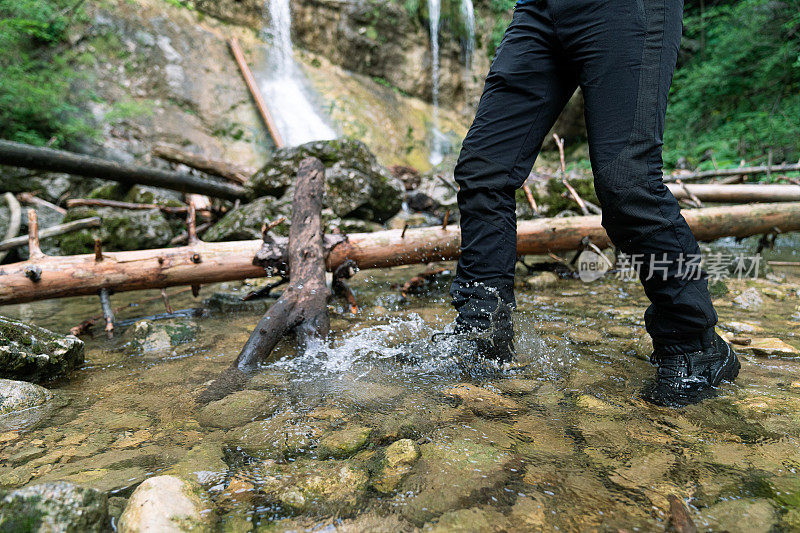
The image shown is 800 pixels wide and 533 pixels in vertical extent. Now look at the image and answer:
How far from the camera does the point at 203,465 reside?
1.12 meters

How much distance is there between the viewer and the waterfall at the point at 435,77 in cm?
1366

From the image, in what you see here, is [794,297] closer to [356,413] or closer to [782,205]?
[782,205]

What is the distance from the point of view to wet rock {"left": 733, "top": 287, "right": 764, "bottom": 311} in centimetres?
272

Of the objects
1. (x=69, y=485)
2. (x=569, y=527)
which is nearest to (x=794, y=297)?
(x=569, y=527)

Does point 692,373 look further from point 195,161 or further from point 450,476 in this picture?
point 195,161

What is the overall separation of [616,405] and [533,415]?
31 centimetres

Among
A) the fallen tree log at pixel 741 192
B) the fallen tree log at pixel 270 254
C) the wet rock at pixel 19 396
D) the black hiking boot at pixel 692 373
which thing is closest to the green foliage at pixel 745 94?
the fallen tree log at pixel 741 192

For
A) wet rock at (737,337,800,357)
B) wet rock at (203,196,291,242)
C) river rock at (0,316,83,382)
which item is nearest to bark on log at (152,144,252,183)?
wet rock at (203,196,291,242)

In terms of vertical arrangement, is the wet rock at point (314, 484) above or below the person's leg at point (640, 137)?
below

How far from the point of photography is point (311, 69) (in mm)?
13438

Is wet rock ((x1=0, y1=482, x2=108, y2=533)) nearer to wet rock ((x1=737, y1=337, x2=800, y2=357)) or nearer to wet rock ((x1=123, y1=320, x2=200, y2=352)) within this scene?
wet rock ((x1=123, y1=320, x2=200, y2=352))

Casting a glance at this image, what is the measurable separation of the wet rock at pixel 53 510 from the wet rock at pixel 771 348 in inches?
100

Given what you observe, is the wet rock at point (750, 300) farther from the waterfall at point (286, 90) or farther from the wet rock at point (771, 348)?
the waterfall at point (286, 90)

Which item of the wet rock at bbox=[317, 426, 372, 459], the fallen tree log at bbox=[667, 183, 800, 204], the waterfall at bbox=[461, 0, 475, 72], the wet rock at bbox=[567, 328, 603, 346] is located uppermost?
the waterfall at bbox=[461, 0, 475, 72]
